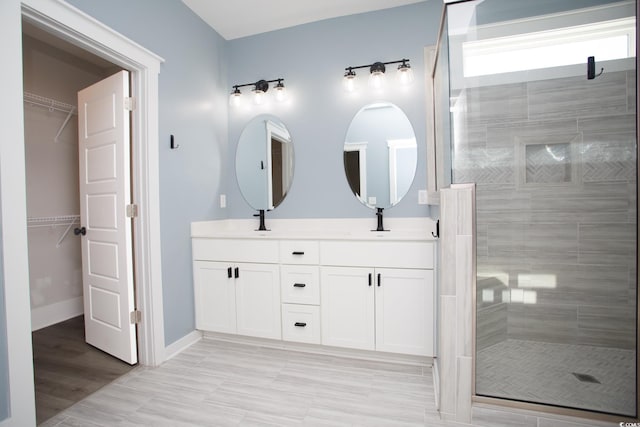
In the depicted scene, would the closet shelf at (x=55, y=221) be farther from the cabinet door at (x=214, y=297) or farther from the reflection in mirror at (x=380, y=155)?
the reflection in mirror at (x=380, y=155)

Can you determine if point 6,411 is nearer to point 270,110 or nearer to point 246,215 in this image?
point 246,215

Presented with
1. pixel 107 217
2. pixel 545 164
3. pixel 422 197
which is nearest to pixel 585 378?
pixel 545 164

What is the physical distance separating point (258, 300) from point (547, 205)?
2.13m

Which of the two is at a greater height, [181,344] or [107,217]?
[107,217]

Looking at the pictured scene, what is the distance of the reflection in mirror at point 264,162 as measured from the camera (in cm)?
275

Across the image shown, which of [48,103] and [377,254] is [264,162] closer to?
[377,254]

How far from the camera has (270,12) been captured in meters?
2.49

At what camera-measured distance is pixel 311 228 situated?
2.68 meters

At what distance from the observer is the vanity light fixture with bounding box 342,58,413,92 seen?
2.37 m

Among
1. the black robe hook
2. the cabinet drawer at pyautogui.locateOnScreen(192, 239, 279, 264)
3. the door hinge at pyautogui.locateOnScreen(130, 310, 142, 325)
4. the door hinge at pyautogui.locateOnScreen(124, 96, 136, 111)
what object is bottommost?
the door hinge at pyautogui.locateOnScreen(130, 310, 142, 325)

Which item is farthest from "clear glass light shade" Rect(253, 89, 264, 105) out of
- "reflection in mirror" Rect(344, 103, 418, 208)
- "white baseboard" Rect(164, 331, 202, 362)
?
"white baseboard" Rect(164, 331, 202, 362)

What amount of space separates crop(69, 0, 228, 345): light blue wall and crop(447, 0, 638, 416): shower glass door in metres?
1.95

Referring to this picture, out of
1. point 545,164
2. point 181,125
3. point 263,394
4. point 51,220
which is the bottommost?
point 263,394

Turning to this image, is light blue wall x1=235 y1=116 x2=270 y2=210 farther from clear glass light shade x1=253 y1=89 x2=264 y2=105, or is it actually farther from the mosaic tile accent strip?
the mosaic tile accent strip
